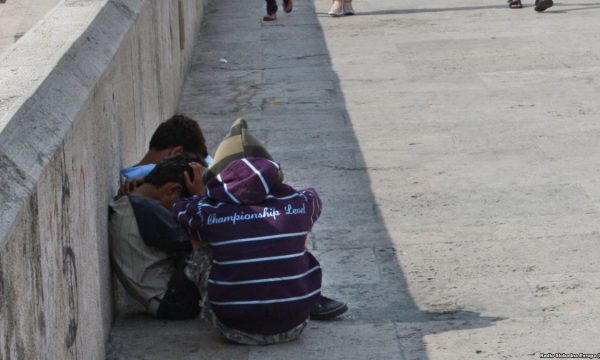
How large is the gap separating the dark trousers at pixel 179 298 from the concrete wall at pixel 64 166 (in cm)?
25

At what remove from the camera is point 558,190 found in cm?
731

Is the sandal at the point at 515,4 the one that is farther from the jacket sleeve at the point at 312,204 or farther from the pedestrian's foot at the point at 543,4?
the jacket sleeve at the point at 312,204

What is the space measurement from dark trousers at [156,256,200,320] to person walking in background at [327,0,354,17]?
363 inches

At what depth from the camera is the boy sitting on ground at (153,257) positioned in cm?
523

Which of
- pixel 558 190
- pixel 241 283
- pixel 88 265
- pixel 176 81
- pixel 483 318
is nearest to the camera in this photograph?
pixel 88 265

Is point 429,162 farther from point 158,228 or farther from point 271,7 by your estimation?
point 271,7

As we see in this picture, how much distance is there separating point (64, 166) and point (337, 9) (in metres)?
10.4

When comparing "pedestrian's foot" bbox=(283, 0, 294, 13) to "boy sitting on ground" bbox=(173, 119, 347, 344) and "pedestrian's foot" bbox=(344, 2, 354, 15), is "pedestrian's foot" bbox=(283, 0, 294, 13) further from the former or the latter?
"boy sitting on ground" bbox=(173, 119, 347, 344)

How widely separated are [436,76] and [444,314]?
18.4 feet

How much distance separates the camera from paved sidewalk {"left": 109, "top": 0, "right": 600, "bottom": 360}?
5.21 meters

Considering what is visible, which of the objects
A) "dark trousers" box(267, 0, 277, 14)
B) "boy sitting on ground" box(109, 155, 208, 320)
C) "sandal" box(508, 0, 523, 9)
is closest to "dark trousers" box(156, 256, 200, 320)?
"boy sitting on ground" box(109, 155, 208, 320)

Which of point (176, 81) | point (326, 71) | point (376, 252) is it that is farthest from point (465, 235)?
point (326, 71)

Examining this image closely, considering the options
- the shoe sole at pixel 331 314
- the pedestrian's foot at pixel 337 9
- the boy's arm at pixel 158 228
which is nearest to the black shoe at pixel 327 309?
the shoe sole at pixel 331 314

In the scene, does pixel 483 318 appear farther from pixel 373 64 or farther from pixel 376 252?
pixel 373 64
